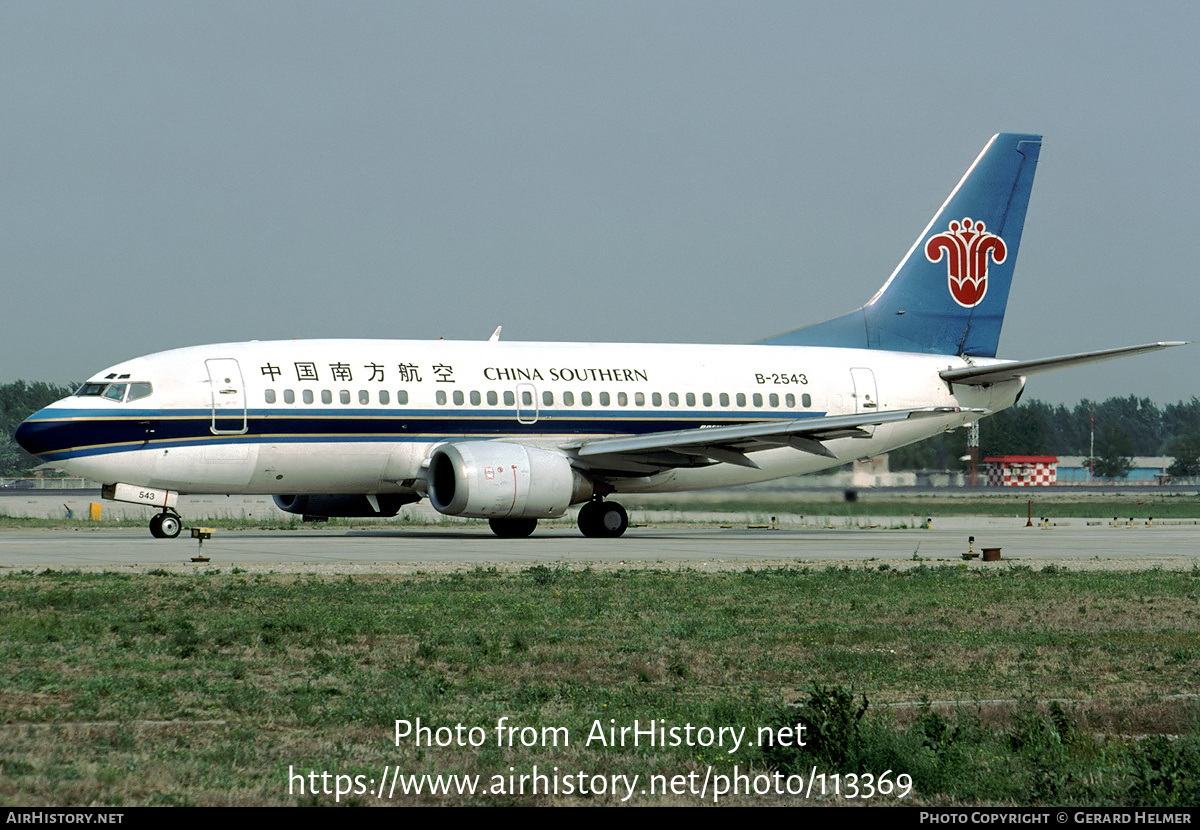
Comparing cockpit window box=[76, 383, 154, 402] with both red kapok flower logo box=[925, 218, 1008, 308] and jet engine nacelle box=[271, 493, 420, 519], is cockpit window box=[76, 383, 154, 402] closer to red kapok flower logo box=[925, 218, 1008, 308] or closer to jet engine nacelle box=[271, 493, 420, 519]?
jet engine nacelle box=[271, 493, 420, 519]

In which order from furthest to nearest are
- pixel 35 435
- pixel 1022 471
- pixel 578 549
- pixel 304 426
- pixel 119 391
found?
pixel 1022 471
pixel 304 426
pixel 119 391
pixel 35 435
pixel 578 549

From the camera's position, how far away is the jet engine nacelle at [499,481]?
28484mm

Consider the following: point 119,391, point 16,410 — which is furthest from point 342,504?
point 16,410

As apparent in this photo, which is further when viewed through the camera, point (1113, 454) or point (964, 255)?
point (1113, 454)

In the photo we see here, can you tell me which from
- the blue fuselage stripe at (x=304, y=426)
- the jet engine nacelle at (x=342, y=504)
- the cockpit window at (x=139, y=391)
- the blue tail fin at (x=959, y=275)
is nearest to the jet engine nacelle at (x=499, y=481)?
the blue fuselage stripe at (x=304, y=426)

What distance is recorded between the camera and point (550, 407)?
31266mm

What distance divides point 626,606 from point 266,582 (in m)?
5.16

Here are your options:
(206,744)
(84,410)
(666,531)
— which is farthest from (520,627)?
(666,531)

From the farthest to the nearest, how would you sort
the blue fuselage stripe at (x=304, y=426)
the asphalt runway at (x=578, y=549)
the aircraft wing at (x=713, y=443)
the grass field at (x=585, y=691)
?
the aircraft wing at (x=713, y=443) → the blue fuselage stripe at (x=304, y=426) → the asphalt runway at (x=578, y=549) → the grass field at (x=585, y=691)

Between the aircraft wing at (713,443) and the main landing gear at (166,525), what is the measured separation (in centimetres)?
876

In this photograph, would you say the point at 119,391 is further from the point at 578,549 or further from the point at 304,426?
the point at 578,549

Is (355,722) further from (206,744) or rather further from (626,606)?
(626,606)

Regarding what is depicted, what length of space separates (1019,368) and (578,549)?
14099 mm

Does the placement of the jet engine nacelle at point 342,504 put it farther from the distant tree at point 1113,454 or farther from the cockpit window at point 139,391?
the distant tree at point 1113,454
